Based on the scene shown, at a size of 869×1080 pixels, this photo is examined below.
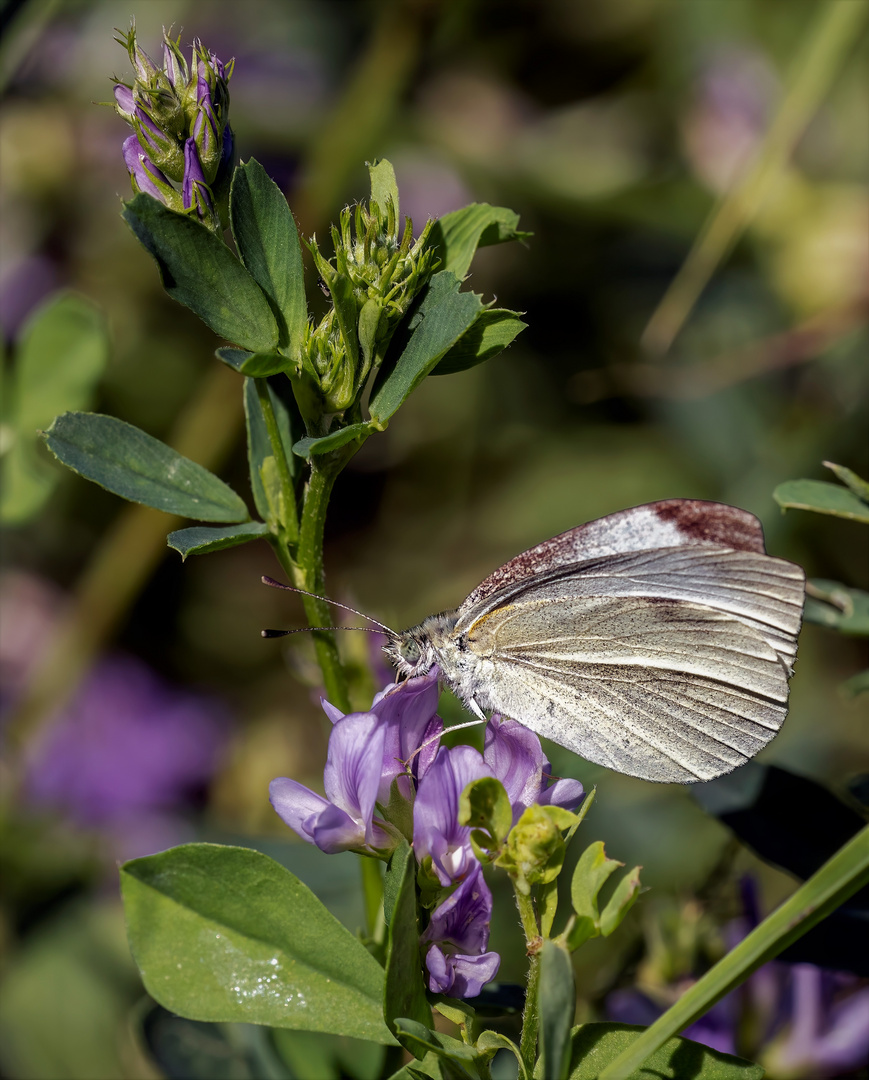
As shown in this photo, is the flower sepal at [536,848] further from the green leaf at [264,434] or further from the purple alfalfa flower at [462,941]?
the green leaf at [264,434]

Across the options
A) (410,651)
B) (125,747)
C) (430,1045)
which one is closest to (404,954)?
(430,1045)

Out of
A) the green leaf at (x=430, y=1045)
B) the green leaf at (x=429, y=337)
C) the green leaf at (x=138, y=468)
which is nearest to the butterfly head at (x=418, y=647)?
the green leaf at (x=138, y=468)

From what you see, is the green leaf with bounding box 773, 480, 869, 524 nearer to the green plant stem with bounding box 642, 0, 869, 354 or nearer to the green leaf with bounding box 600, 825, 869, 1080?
the green leaf with bounding box 600, 825, 869, 1080

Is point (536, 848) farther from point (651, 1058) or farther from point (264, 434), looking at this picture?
point (264, 434)

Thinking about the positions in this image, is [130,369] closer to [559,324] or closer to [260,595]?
[260,595]

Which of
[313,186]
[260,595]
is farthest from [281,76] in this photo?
[260,595]

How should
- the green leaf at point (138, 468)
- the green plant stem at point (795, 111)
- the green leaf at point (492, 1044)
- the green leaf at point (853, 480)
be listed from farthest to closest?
the green plant stem at point (795, 111), the green leaf at point (853, 480), the green leaf at point (138, 468), the green leaf at point (492, 1044)
